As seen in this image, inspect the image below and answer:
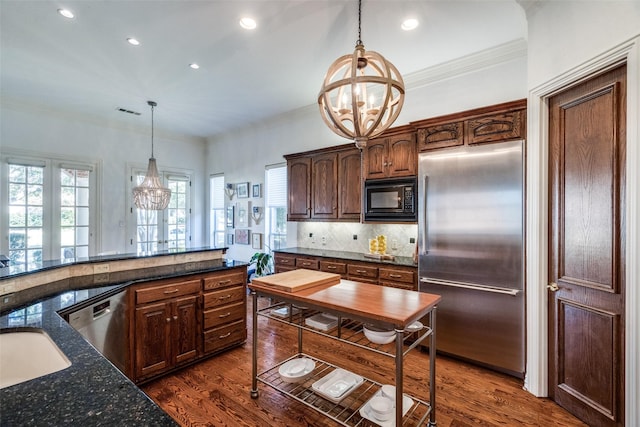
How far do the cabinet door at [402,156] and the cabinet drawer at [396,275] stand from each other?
112cm

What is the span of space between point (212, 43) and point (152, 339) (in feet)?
9.54

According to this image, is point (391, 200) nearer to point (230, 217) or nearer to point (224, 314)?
point (224, 314)

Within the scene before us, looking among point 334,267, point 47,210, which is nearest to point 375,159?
point 334,267

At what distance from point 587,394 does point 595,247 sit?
3.45 feet

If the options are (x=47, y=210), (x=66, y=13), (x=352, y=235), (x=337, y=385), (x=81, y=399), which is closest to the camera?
(x=81, y=399)

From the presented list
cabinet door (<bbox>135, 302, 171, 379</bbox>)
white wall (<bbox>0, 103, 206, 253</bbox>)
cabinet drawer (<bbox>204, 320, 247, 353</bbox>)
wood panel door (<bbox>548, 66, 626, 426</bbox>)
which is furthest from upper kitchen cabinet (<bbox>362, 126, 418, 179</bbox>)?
white wall (<bbox>0, 103, 206, 253</bbox>)

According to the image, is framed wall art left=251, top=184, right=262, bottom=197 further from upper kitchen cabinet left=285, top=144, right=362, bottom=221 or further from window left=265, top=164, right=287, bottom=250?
upper kitchen cabinet left=285, top=144, right=362, bottom=221

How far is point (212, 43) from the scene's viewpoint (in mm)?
3082

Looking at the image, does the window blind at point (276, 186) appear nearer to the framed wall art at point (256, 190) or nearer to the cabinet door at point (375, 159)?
the framed wall art at point (256, 190)

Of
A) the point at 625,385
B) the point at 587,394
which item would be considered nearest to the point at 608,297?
the point at 625,385

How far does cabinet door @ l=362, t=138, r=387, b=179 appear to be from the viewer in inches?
145

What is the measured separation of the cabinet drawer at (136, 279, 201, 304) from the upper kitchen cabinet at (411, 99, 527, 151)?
108 inches

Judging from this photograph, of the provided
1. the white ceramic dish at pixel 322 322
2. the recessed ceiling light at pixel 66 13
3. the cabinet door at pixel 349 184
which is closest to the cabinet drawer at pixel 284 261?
the cabinet door at pixel 349 184

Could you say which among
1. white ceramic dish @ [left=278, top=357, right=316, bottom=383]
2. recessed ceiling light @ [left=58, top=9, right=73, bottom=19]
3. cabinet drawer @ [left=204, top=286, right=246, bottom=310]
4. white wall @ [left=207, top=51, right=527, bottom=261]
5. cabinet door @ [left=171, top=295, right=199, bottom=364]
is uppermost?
recessed ceiling light @ [left=58, top=9, right=73, bottom=19]
